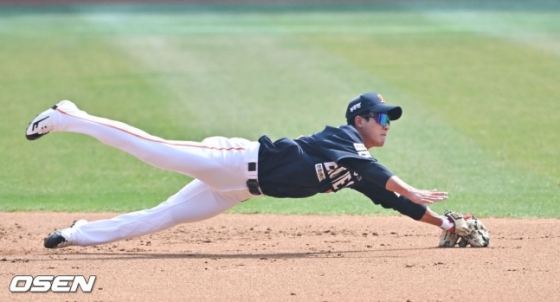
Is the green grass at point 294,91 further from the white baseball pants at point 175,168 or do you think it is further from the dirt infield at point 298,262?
the white baseball pants at point 175,168

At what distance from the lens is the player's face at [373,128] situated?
6.20 meters

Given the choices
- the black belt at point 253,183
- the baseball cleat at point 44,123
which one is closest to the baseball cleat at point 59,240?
the baseball cleat at point 44,123

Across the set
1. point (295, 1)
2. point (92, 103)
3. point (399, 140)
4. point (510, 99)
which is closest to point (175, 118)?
point (92, 103)

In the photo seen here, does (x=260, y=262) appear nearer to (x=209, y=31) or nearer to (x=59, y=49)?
(x=59, y=49)

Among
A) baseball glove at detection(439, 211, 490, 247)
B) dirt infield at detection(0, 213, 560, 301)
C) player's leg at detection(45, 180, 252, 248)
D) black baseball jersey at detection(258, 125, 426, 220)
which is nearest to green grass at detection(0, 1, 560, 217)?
dirt infield at detection(0, 213, 560, 301)

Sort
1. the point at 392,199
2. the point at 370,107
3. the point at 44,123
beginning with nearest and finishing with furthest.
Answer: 1. the point at 370,107
2. the point at 44,123
3. the point at 392,199

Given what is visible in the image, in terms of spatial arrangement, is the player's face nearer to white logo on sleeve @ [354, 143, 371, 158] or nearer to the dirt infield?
white logo on sleeve @ [354, 143, 371, 158]

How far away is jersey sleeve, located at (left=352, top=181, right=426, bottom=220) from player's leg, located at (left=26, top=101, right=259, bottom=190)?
34.9 inches

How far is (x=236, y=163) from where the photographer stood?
6.07m

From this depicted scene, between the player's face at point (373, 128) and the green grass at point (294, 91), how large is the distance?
7.37 ft

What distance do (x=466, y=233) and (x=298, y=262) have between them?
131 centimetres

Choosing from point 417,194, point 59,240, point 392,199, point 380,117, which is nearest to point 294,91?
point 392,199

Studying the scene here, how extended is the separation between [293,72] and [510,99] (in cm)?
388

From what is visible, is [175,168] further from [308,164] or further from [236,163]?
[308,164]
